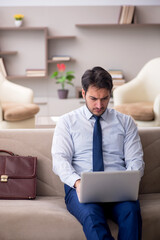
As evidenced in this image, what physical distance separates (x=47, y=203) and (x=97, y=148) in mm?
395

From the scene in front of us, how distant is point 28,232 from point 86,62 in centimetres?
503

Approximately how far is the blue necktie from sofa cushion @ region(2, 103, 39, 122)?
2507 mm

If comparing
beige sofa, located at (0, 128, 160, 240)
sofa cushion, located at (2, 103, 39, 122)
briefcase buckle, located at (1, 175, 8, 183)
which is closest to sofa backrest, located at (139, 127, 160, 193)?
beige sofa, located at (0, 128, 160, 240)

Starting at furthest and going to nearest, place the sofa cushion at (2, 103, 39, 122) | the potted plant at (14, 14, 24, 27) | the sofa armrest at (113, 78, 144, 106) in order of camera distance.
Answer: the potted plant at (14, 14, 24, 27), the sofa armrest at (113, 78, 144, 106), the sofa cushion at (2, 103, 39, 122)

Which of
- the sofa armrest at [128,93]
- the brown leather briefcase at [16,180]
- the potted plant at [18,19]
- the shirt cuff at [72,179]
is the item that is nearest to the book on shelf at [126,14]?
the potted plant at [18,19]

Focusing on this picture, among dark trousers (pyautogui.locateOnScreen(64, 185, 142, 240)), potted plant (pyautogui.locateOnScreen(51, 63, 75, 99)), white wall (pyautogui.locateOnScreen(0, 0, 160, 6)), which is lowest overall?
potted plant (pyautogui.locateOnScreen(51, 63, 75, 99))

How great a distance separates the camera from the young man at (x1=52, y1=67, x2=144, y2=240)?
7.59 feet

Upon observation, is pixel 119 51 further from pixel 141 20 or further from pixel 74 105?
pixel 74 105

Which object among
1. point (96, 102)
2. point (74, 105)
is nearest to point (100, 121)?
point (96, 102)

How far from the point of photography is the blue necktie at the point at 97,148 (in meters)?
2.40

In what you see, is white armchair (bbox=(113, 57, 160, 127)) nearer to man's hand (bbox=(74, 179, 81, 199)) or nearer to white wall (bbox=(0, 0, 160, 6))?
white wall (bbox=(0, 0, 160, 6))

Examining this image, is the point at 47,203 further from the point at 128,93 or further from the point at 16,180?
the point at 128,93

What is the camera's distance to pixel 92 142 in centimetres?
246

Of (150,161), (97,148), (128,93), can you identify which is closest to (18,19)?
(128,93)
